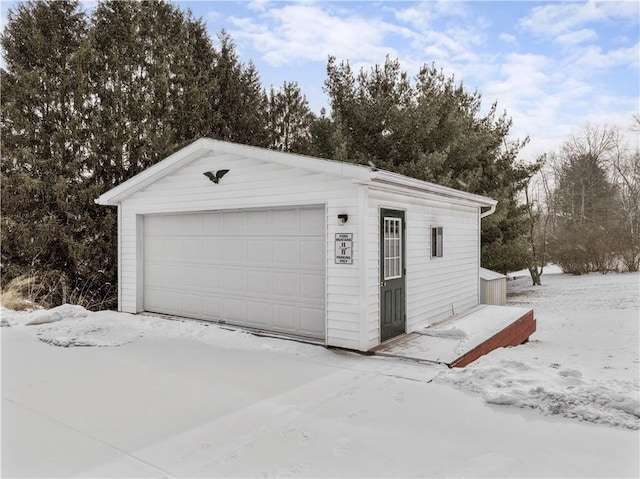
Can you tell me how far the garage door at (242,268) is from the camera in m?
6.25

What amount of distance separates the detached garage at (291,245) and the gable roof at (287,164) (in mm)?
20

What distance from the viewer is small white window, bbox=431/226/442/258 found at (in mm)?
7430

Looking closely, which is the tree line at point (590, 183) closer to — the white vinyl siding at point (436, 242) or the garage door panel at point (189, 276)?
the white vinyl siding at point (436, 242)

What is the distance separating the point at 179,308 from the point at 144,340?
5.26 feet

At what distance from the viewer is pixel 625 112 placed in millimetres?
24250

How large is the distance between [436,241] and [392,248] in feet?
5.30

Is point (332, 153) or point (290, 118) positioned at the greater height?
point (290, 118)

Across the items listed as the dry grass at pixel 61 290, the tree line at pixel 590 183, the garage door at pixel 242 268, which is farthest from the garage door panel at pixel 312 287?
the tree line at pixel 590 183

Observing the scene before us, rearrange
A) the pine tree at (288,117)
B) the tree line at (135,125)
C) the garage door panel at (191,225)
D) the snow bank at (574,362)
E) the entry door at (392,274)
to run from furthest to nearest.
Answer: the pine tree at (288,117) < the tree line at (135,125) < the garage door panel at (191,225) < the entry door at (392,274) < the snow bank at (574,362)

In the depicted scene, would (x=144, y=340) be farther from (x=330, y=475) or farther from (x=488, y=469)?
(x=488, y=469)

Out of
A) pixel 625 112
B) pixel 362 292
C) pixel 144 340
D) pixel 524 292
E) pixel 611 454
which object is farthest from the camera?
pixel 625 112

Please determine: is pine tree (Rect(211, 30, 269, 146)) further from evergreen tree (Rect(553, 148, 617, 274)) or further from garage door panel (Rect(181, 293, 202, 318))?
evergreen tree (Rect(553, 148, 617, 274))

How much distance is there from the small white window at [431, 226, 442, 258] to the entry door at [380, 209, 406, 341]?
1.19 meters

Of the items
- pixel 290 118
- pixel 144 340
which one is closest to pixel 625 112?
pixel 290 118
